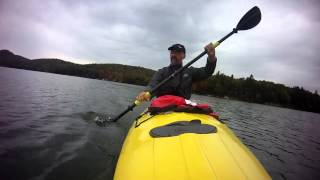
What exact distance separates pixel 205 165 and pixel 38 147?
4144 mm

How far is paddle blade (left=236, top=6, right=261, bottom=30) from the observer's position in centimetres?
602

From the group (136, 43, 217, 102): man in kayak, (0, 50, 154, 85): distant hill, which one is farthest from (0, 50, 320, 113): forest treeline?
(136, 43, 217, 102): man in kayak

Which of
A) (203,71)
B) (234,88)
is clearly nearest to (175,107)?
(203,71)

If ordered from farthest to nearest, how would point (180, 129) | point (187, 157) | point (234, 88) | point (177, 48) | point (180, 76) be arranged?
point (234, 88) < point (180, 76) < point (177, 48) < point (180, 129) < point (187, 157)

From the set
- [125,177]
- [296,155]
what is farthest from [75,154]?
[296,155]

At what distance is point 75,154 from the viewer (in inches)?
206

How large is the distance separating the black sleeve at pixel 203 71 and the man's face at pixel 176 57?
1.56 feet

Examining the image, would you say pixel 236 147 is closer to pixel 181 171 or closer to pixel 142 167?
pixel 181 171

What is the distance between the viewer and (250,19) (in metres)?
6.07

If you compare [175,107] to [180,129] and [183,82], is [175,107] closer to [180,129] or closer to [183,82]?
[180,129]

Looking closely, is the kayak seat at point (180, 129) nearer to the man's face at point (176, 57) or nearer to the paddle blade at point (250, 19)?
the man's face at point (176, 57)

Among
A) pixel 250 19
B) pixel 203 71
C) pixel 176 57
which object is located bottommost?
pixel 203 71

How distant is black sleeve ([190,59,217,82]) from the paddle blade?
127 cm

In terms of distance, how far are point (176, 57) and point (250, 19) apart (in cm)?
218
